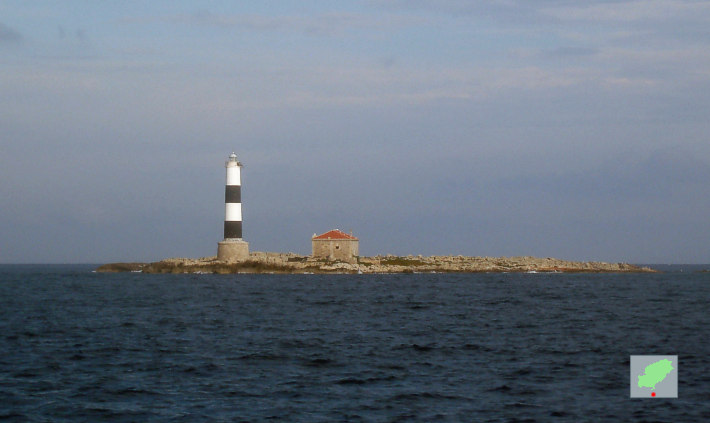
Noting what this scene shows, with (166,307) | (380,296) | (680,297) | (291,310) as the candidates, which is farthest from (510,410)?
(680,297)

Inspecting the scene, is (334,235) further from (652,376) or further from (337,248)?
(652,376)

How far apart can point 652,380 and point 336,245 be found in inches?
2571

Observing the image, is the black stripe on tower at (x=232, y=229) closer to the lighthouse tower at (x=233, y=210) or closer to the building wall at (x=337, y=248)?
the lighthouse tower at (x=233, y=210)

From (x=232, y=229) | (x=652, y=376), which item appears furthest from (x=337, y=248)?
(x=652, y=376)

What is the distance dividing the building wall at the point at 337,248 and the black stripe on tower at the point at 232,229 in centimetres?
1170

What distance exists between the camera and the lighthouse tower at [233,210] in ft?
240

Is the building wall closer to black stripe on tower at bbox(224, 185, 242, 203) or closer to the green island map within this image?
black stripe on tower at bbox(224, 185, 242, 203)

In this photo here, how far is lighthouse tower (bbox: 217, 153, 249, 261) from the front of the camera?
73.0 m

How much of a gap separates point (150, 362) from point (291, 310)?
17.7m

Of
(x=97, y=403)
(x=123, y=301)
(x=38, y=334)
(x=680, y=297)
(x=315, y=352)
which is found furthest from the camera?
(x=680, y=297)

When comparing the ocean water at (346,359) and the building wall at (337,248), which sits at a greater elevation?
the building wall at (337,248)

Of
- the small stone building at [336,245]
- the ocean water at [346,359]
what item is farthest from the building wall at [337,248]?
the ocean water at [346,359]

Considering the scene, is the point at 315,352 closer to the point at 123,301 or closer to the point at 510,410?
the point at 510,410

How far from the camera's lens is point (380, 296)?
51469 mm
